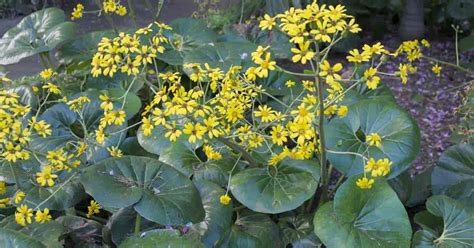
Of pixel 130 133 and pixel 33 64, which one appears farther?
pixel 33 64

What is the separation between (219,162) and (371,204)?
0.55 metres

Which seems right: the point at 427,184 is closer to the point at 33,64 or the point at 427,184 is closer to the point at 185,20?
the point at 185,20

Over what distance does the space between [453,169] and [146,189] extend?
1.12m

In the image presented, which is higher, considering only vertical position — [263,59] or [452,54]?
[263,59]

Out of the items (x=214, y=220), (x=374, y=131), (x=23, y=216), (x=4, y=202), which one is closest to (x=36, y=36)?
(x=4, y=202)

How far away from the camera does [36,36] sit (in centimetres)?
274

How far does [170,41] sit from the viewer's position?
267cm

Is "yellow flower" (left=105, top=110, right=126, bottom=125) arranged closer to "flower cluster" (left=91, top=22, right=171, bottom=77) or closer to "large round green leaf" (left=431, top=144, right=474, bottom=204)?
"flower cluster" (left=91, top=22, right=171, bottom=77)

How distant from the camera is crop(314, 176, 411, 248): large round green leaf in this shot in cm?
149

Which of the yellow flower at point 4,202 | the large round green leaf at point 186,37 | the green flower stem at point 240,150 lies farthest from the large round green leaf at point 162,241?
the large round green leaf at point 186,37

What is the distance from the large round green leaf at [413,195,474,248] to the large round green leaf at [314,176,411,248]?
18 cm

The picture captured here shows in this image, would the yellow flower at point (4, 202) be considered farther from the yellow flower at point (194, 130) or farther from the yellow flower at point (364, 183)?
the yellow flower at point (364, 183)

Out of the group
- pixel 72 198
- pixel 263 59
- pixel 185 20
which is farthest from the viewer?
pixel 185 20

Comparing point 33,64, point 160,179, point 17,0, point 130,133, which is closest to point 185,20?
point 130,133
